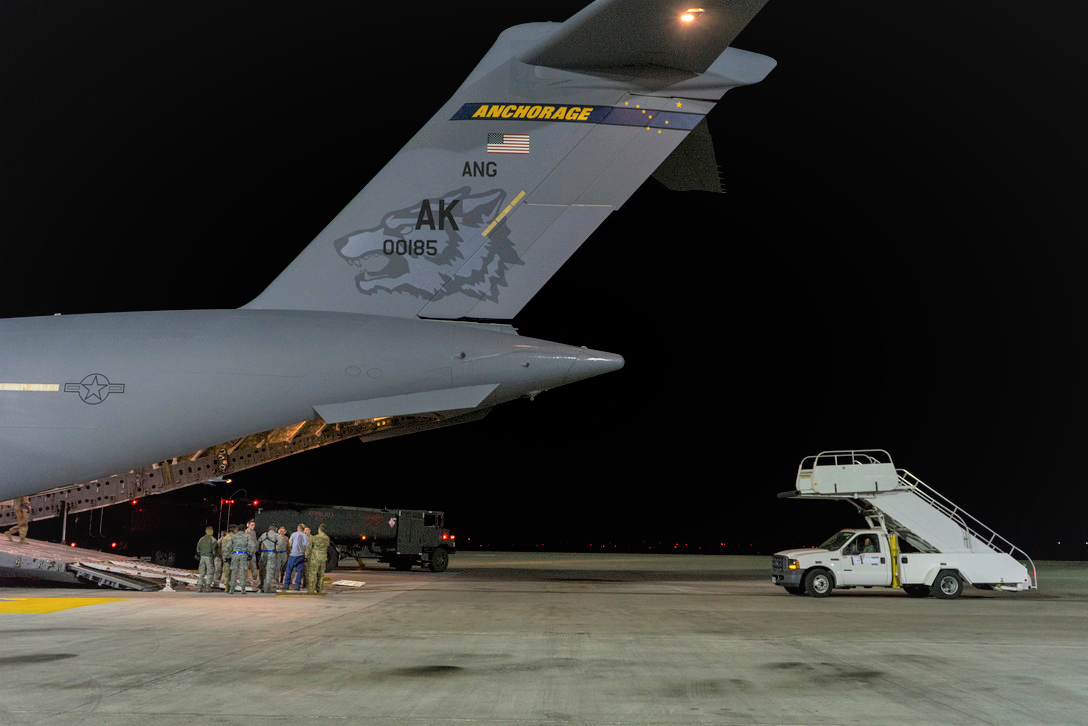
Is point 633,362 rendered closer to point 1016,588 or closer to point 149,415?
point 1016,588

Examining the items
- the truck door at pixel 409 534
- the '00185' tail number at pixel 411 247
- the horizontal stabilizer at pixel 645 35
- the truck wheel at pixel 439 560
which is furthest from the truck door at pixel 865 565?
the truck door at pixel 409 534

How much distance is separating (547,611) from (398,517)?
48.6 feet

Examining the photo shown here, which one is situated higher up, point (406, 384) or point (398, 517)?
point (406, 384)

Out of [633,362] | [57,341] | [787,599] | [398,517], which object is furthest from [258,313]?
[633,362]

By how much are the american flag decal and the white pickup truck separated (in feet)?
36.5

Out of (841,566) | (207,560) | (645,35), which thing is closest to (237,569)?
(207,560)

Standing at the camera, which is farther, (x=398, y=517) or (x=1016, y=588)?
(x=398, y=517)

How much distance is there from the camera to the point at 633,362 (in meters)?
61.8

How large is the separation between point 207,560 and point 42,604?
3178 mm

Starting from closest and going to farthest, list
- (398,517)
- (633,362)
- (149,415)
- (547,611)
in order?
(149,415)
(547,611)
(398,517)
(633,362)

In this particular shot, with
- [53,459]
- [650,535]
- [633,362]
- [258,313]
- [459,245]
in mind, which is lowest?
[650,535]

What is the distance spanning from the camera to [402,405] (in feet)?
34.1

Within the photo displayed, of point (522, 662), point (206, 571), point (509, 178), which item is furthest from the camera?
point (206, 571)

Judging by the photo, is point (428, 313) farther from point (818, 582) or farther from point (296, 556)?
point (818, 582)
